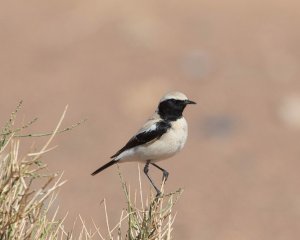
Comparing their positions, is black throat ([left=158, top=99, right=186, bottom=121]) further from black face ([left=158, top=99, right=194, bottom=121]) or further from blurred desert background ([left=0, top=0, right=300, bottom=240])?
blurred desert background ([left=0, top=0, right=300, bottom=240])

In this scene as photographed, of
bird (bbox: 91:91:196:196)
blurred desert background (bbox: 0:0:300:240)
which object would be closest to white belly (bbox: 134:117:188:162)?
bird (bbox: 91:91:196:196)

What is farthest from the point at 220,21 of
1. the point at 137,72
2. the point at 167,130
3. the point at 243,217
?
the point at 167,130

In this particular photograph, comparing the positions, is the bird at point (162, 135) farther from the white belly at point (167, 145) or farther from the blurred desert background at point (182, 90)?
the blurred desert background at point (182, 90)

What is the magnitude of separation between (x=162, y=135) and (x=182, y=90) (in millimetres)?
20794

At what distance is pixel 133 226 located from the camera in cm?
496

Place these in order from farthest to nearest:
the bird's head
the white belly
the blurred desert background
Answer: the blurred desert background < the bird's head < the white belly

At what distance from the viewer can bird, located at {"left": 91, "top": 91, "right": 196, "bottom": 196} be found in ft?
26.1

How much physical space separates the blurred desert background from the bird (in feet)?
45.0

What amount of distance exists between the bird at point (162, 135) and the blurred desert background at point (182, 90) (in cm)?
1373

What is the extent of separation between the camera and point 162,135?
8.10 meters

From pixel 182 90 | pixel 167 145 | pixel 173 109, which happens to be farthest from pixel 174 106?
pixel 182 90

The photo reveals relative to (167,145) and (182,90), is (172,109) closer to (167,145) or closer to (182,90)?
(167,145)

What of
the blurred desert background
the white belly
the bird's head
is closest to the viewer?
the white belly

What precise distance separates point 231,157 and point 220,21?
8893 millimetres
